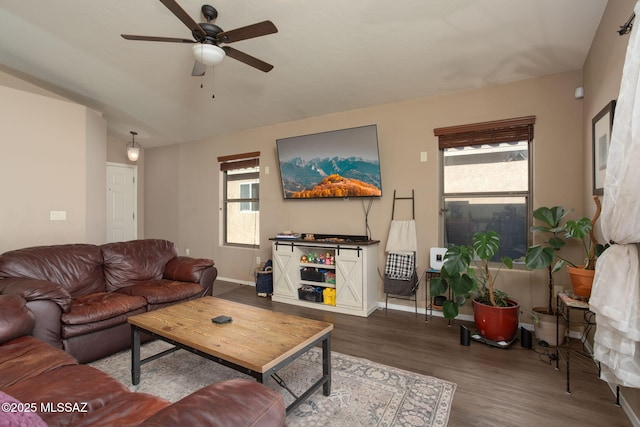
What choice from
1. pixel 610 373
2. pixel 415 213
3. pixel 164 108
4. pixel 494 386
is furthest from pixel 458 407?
pixel 164 108

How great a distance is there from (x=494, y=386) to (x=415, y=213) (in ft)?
6.89

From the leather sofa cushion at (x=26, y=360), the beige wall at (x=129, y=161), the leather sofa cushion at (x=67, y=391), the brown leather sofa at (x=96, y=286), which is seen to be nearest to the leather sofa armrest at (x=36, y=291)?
the brown leather sofa at (x=96, y=286)

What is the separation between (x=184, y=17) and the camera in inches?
82.7

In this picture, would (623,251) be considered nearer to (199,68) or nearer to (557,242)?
(557,242)

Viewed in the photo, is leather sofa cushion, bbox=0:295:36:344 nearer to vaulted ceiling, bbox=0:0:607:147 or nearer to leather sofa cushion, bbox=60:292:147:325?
leather sofa cushion, bbox=60:292:147:325

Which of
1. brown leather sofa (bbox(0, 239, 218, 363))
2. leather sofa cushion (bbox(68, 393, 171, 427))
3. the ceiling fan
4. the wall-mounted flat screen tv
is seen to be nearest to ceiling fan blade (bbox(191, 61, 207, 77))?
the ceiling fan

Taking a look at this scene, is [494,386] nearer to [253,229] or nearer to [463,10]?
[463,10]

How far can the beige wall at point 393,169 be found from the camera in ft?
10.4

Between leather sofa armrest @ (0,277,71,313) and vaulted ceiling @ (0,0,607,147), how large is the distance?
8.43ft

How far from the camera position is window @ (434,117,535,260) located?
340cm

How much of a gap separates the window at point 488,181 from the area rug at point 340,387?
6.51 feet

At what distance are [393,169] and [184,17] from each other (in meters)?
2.83

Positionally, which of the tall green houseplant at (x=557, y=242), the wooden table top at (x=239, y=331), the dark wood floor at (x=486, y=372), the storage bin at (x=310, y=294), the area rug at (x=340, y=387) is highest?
the tall green houseplant at (x=557, y=242)

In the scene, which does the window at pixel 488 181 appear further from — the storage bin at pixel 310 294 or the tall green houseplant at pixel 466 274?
the storage bin at pixel 310 294
